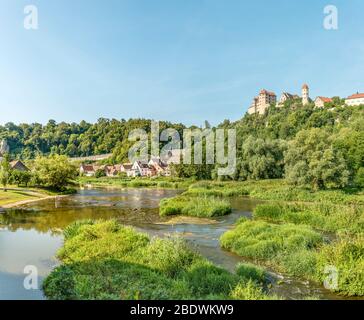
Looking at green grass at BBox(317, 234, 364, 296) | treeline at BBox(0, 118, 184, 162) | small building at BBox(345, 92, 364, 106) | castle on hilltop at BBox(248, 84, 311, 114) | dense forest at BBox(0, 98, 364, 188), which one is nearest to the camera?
green grass at BBox(317, 234, 364, 296)

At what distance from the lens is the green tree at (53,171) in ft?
156

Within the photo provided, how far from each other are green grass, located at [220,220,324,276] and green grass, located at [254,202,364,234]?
3.92m

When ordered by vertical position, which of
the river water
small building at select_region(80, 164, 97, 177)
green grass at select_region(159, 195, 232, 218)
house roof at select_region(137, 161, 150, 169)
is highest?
house roof at select_region(137, 161, 150, 169)

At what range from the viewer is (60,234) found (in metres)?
21.3

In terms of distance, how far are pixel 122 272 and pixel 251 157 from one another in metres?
46.4

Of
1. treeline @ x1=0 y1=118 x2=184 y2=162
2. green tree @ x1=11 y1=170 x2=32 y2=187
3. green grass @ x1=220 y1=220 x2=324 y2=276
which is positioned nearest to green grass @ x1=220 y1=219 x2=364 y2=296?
green grass @ x1=220 y1=220 x2=324 y2=276

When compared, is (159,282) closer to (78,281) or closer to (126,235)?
(78,281)

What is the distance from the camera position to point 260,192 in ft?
144

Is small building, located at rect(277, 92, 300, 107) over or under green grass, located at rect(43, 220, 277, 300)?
over

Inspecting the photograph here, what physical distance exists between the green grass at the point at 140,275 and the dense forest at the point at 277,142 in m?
30.5

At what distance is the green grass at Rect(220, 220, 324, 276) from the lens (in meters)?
13.9

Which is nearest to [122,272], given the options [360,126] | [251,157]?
[251,157]

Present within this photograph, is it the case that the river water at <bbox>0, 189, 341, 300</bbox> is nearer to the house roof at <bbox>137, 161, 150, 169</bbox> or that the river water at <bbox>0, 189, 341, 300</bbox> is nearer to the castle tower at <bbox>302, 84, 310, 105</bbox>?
the house roof at <bbox>137, 161, 150, 169</bbox>

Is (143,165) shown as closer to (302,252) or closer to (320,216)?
(320,216)
